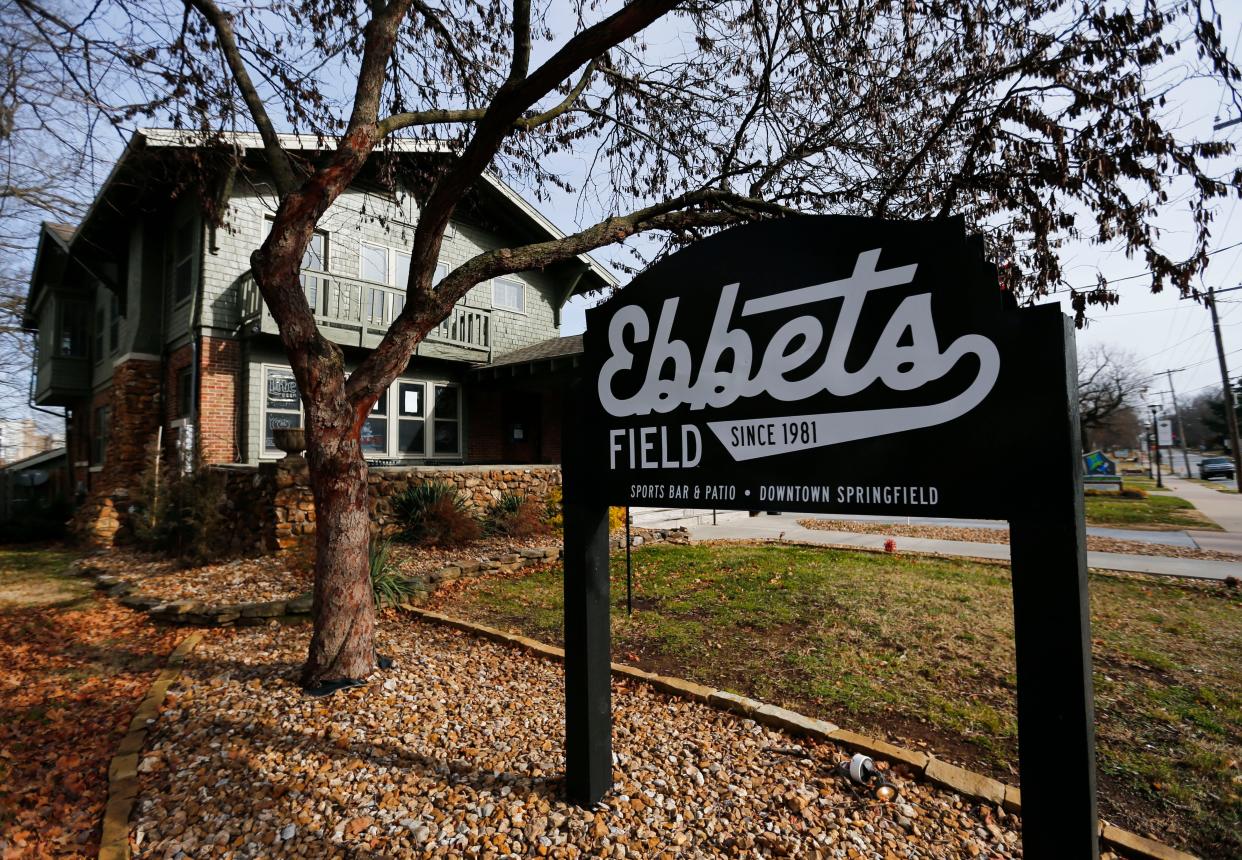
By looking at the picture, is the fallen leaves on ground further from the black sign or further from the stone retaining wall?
the black sign

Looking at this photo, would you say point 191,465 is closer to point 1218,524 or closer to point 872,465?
point 872,465

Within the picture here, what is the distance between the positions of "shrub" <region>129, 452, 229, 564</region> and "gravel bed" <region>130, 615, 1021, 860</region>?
5.36 m

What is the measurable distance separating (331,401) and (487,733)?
2437 millimetres

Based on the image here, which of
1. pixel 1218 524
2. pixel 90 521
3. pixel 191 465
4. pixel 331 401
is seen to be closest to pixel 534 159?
pixel 331 401

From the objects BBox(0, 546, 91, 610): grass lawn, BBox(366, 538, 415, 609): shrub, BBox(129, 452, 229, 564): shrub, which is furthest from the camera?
BBox(129, 452, 229, 564): shrub

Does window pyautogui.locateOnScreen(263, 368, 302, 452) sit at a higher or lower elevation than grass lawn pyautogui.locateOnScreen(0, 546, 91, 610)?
higher

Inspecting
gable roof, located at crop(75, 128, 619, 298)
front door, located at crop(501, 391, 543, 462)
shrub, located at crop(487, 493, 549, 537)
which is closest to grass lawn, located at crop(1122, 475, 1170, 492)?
gable roof, located at crop(75, 128, 619, 298)

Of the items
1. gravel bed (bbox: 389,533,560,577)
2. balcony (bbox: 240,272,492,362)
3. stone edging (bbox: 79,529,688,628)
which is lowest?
stone edging (bbox: 79,529,688,628)

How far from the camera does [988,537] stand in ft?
39.5

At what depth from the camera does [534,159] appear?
702cm

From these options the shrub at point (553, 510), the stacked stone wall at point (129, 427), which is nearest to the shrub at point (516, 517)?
the shrub at point (553, 510)

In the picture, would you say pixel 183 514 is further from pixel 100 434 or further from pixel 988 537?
pixel 988 537

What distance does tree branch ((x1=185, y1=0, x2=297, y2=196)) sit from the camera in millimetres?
5051

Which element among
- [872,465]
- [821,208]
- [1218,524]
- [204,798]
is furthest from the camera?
[1218,524]
